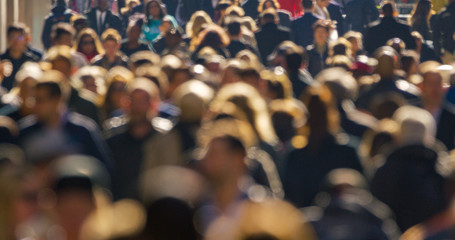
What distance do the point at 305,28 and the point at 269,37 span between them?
193 centimetres

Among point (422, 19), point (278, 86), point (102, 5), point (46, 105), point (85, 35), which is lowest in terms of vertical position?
point (102, 5)

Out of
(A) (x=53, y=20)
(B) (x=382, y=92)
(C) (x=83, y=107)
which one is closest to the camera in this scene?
(C) (x=83, y=107)

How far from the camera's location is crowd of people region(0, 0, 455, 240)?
604 cm

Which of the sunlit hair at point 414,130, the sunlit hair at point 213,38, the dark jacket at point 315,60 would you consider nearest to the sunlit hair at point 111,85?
the sunlit hair at point 414,130

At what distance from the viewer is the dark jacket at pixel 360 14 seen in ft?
77.7

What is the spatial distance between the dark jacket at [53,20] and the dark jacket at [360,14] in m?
4.96

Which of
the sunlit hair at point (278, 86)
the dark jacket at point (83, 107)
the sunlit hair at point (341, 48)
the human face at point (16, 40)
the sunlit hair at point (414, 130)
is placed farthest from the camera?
the sunlit hair at point (341, 48)

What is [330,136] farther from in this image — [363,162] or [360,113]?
[360,113]

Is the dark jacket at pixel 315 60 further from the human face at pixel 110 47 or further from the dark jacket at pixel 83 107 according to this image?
the dark jacket at pixel 83 107

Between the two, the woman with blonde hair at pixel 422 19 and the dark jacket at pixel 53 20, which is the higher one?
the woman with blonde hair at pixel 422 19

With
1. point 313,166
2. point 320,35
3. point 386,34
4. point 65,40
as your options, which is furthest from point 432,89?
point 386,34

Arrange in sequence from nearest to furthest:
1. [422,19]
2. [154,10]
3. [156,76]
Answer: [156,76] < [154,10] < [422,19]

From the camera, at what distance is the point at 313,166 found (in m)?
9.00

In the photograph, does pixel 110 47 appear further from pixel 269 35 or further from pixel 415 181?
pixel 415 181
